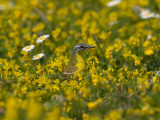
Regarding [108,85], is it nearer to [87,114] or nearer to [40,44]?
[87,114]

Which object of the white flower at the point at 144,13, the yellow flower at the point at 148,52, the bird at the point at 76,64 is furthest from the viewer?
the white flower at the point at 144,13

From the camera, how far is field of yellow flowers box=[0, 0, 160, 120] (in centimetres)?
367

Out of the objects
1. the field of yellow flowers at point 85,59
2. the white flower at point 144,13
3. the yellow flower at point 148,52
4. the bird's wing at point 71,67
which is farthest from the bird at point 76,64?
the white flower at point 144,13

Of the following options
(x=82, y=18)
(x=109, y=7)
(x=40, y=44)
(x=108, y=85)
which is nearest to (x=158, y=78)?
(x=108, y=85)

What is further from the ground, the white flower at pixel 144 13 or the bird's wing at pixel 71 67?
the white flower at pixel 144 13

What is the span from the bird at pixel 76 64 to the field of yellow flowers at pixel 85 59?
0.11m

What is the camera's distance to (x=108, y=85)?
4410 mm

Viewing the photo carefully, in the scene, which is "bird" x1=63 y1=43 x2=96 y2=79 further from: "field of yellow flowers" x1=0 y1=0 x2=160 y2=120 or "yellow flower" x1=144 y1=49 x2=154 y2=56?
"yellow flower" x1=144 y1=49 x2=154 y2=56

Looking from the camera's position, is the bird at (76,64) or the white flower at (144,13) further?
the white flower at (144,13)

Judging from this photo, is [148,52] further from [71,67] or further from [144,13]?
[144,13]

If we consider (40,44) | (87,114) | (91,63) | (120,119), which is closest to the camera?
(120,119)

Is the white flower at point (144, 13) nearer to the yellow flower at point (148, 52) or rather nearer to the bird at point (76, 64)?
the yellow flower at point (148, 52)

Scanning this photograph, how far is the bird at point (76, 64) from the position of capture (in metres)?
4.87

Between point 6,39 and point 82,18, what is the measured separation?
241cm
